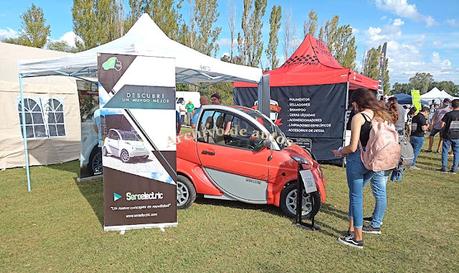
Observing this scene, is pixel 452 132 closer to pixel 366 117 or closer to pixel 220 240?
pixel 366 117

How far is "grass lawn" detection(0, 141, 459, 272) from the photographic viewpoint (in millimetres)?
3445

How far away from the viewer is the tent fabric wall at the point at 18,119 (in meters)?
8.16

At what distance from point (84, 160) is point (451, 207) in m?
7.23

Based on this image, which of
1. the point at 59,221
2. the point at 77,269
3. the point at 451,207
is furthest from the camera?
the point at 451,207

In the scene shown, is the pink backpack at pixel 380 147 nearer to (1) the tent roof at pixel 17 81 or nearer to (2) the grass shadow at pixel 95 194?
(2) the grass shadow at pixel 95 194

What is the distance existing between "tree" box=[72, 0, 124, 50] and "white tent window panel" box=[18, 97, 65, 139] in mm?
13675

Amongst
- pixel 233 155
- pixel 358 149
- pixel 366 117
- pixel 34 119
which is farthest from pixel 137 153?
pixel 34 119

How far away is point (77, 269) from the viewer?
3.29 m

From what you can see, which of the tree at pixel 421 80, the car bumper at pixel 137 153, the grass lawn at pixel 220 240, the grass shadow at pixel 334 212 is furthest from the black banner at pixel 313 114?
the tree at pixel 421 80

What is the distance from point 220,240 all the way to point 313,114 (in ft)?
19.9

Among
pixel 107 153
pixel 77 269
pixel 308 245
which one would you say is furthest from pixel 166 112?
pixel 308 245

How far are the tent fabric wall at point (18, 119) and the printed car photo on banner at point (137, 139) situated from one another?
5844mm

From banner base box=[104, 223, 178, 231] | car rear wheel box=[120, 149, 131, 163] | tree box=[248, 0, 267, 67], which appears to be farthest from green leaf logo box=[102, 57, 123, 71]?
tree box=[248, 0, 267, 67]

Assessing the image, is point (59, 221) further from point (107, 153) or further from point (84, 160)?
point (84, 160)
